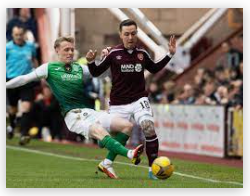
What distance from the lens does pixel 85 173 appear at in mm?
14000

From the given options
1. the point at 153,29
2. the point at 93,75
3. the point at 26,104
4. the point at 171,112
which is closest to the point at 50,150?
the point at 26,104

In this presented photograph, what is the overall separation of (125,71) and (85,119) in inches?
33.6

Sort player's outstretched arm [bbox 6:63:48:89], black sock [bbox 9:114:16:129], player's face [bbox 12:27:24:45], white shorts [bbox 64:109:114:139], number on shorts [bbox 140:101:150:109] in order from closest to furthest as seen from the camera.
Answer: number on shorts [bbox 140:101:150:109]
white shorts [bbox 64:109:114:139]
player's outstretched arm [bbox 6:63:48:89]
player's face [bbox 12:27:24:45]
black sock [bbox 9:114:16:129]

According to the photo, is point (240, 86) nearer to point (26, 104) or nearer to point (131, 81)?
point (26, 104)

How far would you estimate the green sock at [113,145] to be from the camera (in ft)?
40.1

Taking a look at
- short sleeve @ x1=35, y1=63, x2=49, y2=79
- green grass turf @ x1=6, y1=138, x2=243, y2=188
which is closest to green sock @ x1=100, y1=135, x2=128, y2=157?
green grass turf @ x1=6, y1=138, x2=243, y2=188

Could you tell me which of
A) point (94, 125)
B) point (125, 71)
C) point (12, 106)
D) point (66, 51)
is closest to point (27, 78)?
point (66, 51)

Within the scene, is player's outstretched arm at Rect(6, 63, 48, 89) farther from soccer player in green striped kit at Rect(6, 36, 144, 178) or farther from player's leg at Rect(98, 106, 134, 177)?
player's leg at Rect(98, 106, 134, 177)

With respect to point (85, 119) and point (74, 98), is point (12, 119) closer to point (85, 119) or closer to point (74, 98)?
point (74, 98)

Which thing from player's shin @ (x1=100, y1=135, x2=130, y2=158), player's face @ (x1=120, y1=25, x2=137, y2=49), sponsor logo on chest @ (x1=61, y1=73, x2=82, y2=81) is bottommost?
player's shin @ (x1=100, y1=135, x2=130, y2=158)

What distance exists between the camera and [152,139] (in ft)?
41.6

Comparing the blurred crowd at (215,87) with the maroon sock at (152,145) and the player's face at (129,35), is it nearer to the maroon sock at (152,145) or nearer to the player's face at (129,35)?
the maroon sock at (152,145)

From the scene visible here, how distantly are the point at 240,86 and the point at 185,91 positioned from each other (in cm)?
191

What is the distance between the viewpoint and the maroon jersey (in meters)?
12.7
